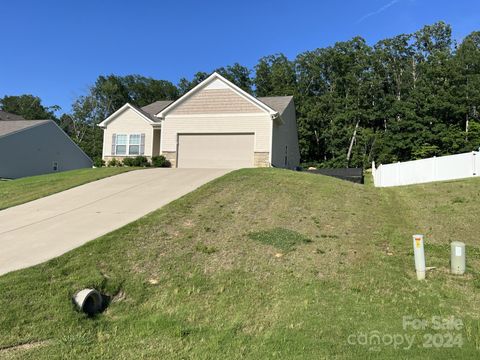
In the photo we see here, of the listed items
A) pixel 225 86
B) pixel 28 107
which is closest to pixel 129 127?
pixel 225 86

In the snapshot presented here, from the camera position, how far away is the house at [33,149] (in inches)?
1169

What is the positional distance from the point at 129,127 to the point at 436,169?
18.2m

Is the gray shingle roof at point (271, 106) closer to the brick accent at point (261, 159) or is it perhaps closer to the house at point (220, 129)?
the house at point (220, 129)

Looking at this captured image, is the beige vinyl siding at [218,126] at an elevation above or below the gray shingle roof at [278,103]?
below

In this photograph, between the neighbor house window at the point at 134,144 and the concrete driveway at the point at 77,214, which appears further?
the neighbor house window at the point at 134,144

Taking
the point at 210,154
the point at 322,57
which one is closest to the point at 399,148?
the point at 322,57

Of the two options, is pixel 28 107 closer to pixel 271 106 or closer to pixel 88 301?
pixel 271 106

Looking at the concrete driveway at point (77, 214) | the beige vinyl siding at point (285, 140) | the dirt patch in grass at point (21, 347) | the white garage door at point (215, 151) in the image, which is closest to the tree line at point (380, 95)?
the beige vinyl siding at point (285, 140)

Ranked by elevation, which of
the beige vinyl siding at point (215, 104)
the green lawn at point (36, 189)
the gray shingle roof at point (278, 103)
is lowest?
the green lawn at point (36, 189)

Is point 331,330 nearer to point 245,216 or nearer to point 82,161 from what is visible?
point 245,216

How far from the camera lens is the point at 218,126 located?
21.9 m

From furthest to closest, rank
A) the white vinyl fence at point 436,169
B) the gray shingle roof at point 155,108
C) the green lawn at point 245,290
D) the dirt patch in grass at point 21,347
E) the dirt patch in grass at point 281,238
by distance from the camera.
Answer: the gray shingle roof at point 155,108
the white vinyl fence at point 436,169
the dirt patch in grass at point 281,238
the green lawn at point 245,290
the dirt patch in grass at point 21,347

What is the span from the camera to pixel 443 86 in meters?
38.2

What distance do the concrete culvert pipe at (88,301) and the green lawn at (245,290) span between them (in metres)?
0.13
